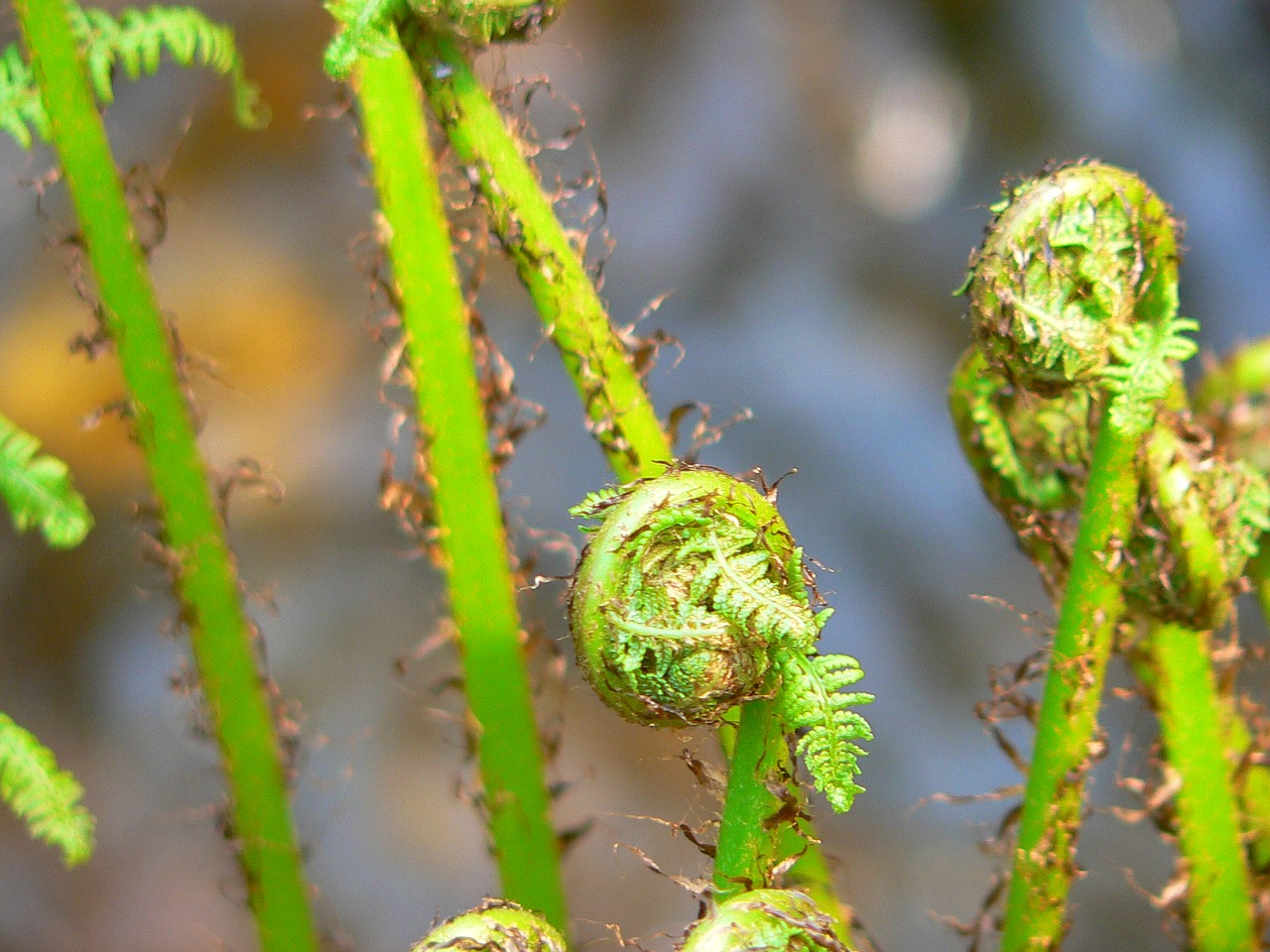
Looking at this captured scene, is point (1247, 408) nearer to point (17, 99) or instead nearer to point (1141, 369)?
point (1141, 369)

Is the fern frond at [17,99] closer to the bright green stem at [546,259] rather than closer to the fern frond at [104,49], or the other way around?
the fern frond at [104,49]

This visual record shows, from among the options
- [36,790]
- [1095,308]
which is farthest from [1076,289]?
[36,790]

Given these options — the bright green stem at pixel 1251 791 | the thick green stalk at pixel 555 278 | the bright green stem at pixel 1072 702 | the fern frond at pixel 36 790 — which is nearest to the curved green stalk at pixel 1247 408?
the bright green stem at pixel 1251 791

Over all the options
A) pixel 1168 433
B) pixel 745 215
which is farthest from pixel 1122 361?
pixel 745 215

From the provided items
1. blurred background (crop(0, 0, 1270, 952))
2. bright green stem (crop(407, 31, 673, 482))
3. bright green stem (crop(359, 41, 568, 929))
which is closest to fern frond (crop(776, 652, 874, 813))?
bright green stem (crop(407, 31, 673, 482))

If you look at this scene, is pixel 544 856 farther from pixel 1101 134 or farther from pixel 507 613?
pixel 1101 134

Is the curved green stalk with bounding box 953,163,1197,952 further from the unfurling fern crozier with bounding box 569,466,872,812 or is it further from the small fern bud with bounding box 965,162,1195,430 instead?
the unfurling fern crozier with bounding box 569,466,872,812
